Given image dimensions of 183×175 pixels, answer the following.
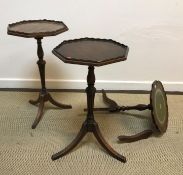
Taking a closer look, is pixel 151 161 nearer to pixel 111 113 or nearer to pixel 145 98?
pixel 111 113

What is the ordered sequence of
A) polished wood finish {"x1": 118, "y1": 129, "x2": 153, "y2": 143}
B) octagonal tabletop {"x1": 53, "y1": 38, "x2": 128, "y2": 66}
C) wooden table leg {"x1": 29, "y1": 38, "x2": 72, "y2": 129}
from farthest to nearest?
wooden table leg {"x1": 29, "y1": 38, "x2": 72, "y2": 129}, polished wood finish {"x1": 118, "y1": 129, "x2": 153, "y2": 143}, octagonal tabletop {"x1": 53, "y1": 38, "x2": 128, "y2": 66}

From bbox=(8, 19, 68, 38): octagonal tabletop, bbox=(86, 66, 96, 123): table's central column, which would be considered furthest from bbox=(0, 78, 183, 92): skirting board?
bbox=(86, 66, 96, 123): table's central column

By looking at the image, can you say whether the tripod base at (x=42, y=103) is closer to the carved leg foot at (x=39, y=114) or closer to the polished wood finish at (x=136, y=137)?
the carved leg foot at (x=39, y=114)

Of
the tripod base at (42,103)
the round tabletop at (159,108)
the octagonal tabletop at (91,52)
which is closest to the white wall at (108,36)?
the tripod base at (42,103)

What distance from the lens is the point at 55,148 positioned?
203cm

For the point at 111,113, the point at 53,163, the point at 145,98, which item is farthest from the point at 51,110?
the point at 145,98

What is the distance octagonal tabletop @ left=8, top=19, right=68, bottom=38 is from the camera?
1955mm

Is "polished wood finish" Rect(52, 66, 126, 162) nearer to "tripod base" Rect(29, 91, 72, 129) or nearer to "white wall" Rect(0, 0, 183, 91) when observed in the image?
"tripod base" Rect(29, 91, 72, 129)

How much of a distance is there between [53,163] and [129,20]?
1414mm

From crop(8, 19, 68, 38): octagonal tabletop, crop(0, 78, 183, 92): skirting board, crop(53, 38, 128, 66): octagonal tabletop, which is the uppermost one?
crop(8, 19, 68, 38): octagonal tabletop

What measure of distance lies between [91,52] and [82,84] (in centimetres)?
116

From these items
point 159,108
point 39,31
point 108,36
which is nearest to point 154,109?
point 159,108

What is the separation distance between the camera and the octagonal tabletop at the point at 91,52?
5.32ft

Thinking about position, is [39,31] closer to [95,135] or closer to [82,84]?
[95,135]
